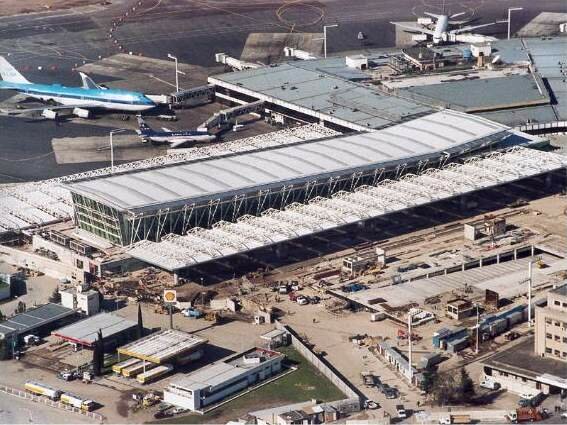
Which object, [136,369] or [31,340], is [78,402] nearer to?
[136,369]

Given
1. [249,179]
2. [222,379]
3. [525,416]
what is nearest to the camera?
[525,416]

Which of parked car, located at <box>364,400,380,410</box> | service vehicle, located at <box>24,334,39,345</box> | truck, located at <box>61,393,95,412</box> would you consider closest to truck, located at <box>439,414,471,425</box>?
parked car, located at <box>364,400,380,410</box>

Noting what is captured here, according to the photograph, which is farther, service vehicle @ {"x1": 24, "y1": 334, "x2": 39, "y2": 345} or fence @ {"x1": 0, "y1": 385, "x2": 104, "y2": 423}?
service vehicle @ {"x1": 24, "y1": 334, "x2": 39, "y2": 345}

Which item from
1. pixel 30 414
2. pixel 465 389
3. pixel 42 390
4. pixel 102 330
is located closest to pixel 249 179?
pixel 102 330

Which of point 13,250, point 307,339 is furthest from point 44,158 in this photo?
point 307,339

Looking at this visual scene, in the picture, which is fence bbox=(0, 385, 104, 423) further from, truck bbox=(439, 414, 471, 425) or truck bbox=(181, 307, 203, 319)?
truck bbox=(439, 414, 471, 425)

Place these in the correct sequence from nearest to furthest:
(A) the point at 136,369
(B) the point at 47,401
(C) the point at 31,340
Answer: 1. (B) the point at 47,401
2. (A) the point at 136,369
3. (C) the point at 31,340
